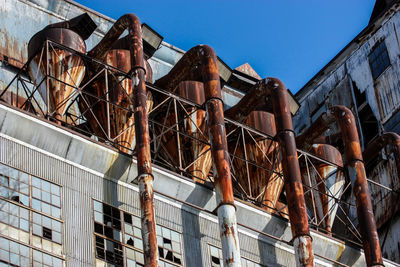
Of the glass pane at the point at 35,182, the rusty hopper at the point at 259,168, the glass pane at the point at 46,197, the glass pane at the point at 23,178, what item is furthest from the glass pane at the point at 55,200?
the rusty hopper at the point at 259,168

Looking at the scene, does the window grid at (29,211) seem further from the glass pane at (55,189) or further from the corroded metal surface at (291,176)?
the corroded metal surface at (291,176)

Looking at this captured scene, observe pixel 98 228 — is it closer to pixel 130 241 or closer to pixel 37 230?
pixel 130 241

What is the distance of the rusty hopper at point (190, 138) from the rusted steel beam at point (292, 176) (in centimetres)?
228

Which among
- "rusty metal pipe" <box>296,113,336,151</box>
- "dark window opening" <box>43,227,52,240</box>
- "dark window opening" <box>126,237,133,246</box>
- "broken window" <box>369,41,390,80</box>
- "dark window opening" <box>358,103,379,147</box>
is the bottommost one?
"dark window opening" <box>43,227,52,240</box>

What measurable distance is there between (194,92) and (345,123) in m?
5.02

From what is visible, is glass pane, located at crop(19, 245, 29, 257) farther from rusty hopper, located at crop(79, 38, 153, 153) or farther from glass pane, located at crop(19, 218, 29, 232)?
rusty hopper, located at crop(79, 38, 153, 153)

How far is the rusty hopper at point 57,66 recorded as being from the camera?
27.8 metres

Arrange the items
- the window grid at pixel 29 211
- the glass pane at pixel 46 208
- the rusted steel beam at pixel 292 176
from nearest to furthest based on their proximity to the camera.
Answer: the window grid at pixel 29 211 < the glass pane at pixel 46 208 < the rusted steel beam at pixel 292 176

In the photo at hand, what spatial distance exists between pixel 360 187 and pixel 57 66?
9947 millimetres

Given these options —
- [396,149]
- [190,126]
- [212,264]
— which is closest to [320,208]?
[396,149]

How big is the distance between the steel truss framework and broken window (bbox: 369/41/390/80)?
815 cm

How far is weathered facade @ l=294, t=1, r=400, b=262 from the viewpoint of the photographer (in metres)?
36.8

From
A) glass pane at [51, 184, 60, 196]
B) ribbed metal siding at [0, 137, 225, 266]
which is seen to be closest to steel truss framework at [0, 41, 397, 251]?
ribbed metal siding at [0, 137, 225, 266]

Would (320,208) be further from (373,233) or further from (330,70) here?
(330,70)
